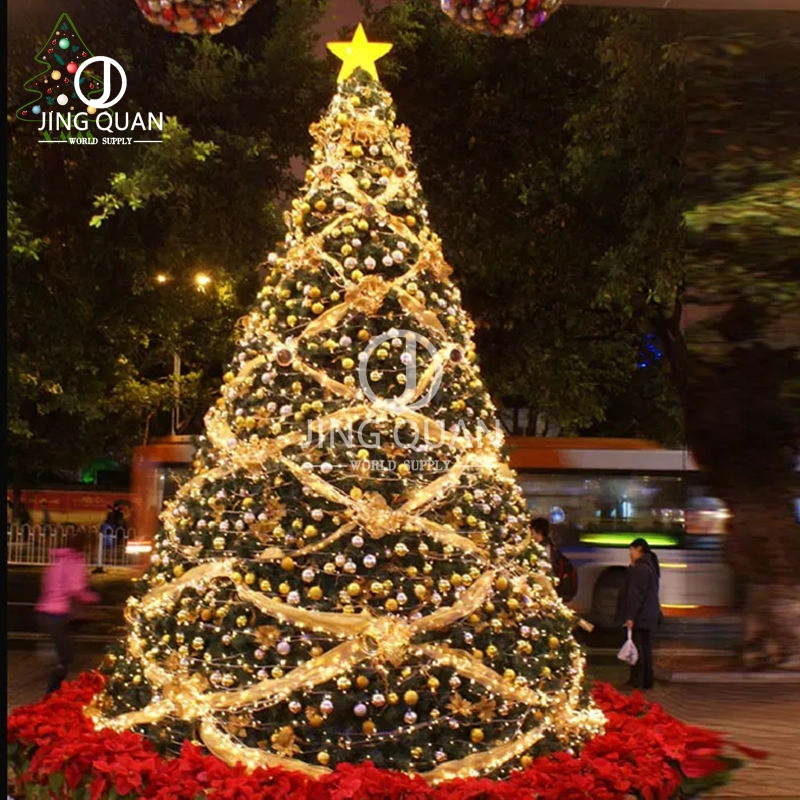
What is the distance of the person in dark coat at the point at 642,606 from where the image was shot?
33.8 ft

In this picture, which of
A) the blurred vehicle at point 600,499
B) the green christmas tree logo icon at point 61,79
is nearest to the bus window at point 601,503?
the blurred vehicle at point 600,499

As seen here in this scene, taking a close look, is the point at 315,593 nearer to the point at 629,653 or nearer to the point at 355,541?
the point at 355,541

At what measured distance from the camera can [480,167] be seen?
32.0ft

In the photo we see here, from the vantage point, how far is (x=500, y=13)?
14.9 ft

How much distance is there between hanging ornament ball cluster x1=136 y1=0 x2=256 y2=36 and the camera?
4.52 m

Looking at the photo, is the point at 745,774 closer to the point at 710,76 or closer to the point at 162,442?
the point at 710,76

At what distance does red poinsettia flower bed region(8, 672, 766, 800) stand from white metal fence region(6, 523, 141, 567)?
11.1m

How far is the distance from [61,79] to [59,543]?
11952 mm

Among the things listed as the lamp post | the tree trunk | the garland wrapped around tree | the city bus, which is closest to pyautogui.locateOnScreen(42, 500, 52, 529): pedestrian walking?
the city bus

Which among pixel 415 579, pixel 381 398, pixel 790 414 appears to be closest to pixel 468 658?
pixel 415 579

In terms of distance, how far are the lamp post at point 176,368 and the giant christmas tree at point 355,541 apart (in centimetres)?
460

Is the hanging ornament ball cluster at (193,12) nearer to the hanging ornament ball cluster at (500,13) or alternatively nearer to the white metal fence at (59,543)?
the hanging ornament ball cluster at (500,13)

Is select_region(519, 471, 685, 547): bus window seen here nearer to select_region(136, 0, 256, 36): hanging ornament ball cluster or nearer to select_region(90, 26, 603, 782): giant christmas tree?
select_region(90, 26, 603, 782): giant christmas tree

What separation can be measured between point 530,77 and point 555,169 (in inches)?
29.3
